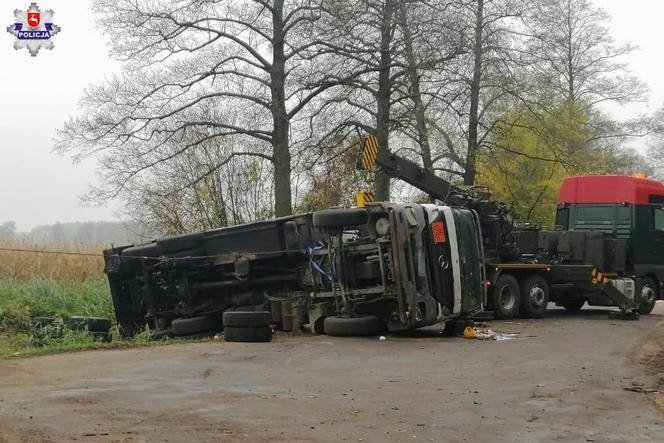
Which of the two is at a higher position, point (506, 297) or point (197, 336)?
point (506, 297)

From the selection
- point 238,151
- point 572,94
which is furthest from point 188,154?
point 572,94

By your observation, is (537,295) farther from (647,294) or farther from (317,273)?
(317,273)

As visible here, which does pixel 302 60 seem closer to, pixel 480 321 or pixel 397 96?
pixel 397 96

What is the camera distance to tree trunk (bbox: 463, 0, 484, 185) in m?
24.5

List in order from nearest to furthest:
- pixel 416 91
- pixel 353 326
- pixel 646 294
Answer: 1. pixel 353 326
2. pixel 646 294
3. pixel 416 91

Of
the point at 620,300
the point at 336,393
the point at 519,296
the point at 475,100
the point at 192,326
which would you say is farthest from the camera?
the point at 475,100

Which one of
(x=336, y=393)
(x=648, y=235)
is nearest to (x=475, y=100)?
(x=648, y=235)

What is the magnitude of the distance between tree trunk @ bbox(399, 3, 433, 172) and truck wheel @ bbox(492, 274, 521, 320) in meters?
8.26

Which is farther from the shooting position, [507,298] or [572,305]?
[572,305]

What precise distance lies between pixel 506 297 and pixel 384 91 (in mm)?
9548

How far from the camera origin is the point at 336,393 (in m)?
8.56

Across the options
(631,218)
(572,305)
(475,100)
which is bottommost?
(572,305)

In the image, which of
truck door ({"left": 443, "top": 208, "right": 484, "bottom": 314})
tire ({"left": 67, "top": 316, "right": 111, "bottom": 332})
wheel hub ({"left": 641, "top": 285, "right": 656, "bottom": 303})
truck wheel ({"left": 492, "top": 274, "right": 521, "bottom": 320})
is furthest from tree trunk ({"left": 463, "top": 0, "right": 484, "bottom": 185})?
tire ({"left": 67, "top": 316, "right": 111, "bottom": 332})

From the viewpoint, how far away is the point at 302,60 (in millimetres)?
24391
